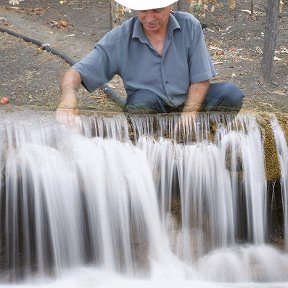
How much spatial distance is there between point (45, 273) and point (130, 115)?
1345mm

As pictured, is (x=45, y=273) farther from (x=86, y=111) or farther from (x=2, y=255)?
(x=86, y=111)

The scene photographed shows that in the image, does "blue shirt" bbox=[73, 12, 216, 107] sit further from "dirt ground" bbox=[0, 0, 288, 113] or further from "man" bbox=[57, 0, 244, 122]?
"dirt ground" bbox=[0, 0, 288, 113]

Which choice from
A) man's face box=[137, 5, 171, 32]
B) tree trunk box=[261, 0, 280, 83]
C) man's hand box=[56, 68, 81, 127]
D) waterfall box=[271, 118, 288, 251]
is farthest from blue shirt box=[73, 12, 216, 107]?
tree trunk box=[261, 0, 280, 83]

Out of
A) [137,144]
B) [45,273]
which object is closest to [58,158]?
[137,144]

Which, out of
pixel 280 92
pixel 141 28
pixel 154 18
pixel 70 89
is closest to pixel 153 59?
pixel 141 28

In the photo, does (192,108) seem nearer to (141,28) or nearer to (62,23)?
(141,28)

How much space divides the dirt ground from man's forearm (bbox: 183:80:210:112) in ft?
2.45

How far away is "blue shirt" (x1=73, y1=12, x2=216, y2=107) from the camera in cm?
416

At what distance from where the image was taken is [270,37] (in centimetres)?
691

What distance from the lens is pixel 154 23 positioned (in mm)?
4012

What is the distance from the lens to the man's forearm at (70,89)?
12.8ft

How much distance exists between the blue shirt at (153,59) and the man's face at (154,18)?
102mm

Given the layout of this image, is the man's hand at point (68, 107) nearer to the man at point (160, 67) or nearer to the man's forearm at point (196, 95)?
the man at point (160, 67)

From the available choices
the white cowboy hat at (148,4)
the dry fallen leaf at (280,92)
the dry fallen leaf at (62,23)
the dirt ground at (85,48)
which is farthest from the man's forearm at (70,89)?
the dry fallen leaf at (62,23)
